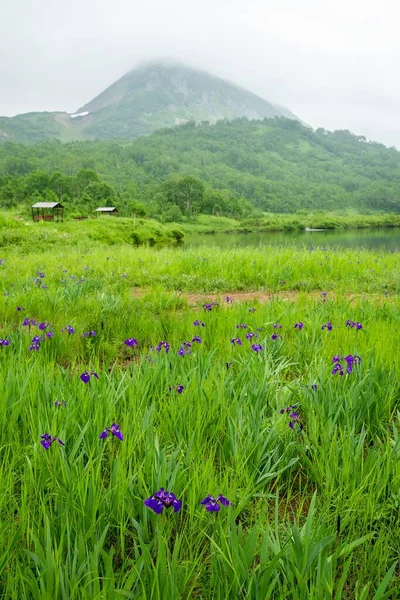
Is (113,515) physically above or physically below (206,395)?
below

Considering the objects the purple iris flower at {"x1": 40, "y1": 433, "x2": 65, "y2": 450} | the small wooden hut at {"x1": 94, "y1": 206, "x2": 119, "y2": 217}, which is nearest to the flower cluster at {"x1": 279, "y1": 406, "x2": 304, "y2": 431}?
the purple iris flower at {"x1": 40, "y1": 433, "x2": 65, "y2": 450}

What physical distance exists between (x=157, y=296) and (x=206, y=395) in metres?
3.75

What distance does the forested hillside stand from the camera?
76.8 metres

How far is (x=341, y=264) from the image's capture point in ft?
28.6

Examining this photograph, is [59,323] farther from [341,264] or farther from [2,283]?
[341,264]

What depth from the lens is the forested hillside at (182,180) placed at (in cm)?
7675

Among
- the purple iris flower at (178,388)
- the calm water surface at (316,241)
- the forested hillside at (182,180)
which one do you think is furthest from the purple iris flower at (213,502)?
the forested hillside at (182,180)

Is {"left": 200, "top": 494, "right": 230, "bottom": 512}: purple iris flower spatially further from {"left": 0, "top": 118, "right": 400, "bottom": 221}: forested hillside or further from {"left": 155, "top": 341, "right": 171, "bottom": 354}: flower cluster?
{"left": 0, "top": 118, "right": 400, "bottom": 221}: forested hillside

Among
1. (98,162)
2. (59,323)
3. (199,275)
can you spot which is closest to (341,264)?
(199,275)

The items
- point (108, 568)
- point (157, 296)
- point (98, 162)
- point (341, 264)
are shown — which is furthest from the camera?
point (98, 162)

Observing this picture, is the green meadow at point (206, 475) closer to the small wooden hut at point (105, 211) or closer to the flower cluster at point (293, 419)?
the flower cluster at point (293, 419)

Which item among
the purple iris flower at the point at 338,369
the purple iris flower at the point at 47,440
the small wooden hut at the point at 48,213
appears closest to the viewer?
the purple iris flower at the point at 47,440

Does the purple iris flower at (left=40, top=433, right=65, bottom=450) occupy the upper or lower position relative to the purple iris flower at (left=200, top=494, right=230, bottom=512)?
upper

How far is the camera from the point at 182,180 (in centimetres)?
9188
